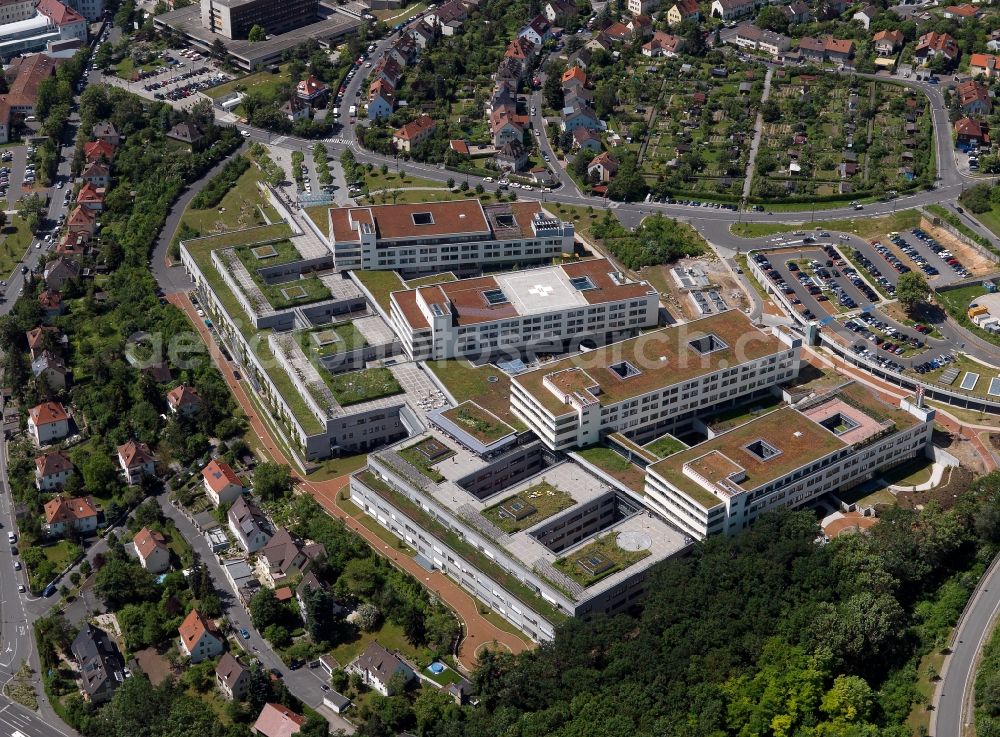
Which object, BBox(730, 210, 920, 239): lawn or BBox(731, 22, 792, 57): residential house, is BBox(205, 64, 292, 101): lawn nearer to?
BBox(731, 22, 792, 57): residential house

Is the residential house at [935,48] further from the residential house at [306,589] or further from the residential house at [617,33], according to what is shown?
the residential house at [306,589]

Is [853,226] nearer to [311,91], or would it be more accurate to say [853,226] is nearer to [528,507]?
[528,507]

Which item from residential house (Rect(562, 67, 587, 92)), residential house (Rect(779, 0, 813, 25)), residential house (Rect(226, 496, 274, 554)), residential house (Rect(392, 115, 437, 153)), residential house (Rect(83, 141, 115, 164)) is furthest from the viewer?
residential house (Rect(779, 0, 813, 25))

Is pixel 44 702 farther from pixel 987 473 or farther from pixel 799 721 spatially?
pixel 987 473

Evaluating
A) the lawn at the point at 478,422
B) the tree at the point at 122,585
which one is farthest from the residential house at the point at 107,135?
the tree at the point at 122,585

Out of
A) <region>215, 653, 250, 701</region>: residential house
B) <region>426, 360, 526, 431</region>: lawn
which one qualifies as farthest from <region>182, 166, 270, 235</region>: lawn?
<region>215, 653, 250, 701</region>: residential house

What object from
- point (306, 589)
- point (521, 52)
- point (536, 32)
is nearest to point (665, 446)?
point (306, 589)
